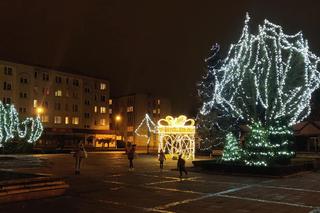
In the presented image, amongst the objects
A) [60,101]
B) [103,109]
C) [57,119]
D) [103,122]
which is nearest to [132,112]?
[103,122]

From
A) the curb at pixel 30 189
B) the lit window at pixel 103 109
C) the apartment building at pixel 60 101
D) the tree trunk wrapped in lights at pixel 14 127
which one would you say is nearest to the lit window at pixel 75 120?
the apartment building at pixel 60 101

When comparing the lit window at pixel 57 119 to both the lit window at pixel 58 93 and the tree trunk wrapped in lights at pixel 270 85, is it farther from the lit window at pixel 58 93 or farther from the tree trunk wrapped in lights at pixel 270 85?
the tree trunk wrapped in lights at pixel 270 85

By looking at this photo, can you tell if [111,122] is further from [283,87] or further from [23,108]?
[283,87]

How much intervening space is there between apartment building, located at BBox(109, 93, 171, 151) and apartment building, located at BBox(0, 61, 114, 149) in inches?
594

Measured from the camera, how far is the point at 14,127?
165 ft

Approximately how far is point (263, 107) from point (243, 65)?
9.58 feet

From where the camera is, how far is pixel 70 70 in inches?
3127

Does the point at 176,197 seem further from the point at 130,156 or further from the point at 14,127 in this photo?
the point at 14,127

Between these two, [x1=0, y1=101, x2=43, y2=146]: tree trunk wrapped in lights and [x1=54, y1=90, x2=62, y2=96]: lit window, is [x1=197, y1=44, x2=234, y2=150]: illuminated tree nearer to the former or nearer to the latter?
[x1=0, y1=101, x2=43, y2=146]: tree trunk wrapped in lights

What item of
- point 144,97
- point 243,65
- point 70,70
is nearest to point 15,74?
point 70,70

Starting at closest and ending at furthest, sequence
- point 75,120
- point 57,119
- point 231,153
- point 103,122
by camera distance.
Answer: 1. point 231,153
2. point 57,119
3. point 75,120
4. point 103,122

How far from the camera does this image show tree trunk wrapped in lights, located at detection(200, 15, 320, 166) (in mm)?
27531

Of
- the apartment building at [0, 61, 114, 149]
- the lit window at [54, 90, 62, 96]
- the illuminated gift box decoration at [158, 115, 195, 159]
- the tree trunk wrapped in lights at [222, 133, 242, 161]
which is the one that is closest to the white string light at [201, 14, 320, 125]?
the tree trunk wrapped in lights at [222, 133, 242, 161]

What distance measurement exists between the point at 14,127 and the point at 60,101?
991 inches
